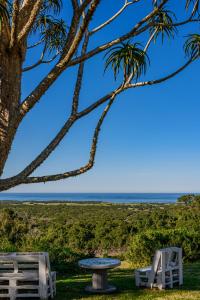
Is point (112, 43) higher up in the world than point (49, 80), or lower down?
higher up

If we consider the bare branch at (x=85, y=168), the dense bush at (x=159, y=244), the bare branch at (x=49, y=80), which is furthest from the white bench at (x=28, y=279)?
the dense bush at (x=159, y=244)

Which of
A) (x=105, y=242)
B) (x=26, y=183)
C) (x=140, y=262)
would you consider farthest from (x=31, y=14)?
(x=105, y=242)

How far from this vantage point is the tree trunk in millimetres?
5105

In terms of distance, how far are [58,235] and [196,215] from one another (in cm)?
737

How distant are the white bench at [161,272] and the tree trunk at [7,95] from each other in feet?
13.7

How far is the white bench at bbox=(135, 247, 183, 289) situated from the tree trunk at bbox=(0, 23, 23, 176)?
13.7 feet

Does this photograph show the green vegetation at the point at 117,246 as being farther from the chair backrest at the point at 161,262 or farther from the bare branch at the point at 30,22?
the bare branch at the point at 30,22

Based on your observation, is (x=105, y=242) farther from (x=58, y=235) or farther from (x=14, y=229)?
(x=14, y=229)

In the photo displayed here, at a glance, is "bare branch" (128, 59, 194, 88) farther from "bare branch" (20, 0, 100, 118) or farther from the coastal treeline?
the coastal treeline

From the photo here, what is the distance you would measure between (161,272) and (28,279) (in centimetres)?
236

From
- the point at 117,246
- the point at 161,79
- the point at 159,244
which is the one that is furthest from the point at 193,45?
the point at 117,246

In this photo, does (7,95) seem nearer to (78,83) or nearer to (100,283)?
(78,83)

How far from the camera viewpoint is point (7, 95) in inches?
204

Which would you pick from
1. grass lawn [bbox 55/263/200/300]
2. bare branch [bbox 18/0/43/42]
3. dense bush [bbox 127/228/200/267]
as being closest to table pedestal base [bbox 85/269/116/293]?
grass lawn [bbox 55/263/200/300]
